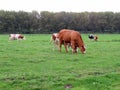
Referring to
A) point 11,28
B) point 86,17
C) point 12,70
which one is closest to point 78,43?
point 12,70

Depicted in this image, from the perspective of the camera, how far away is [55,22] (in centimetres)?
9338

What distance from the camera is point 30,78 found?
13109mm

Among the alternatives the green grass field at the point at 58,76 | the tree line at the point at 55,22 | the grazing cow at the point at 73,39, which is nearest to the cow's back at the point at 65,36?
the grazing cow at the point at 73,39

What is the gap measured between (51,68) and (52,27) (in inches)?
3007

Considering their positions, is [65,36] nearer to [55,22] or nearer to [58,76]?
[58,76]

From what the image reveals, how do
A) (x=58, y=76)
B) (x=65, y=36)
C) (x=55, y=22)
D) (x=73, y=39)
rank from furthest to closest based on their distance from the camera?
(x=55, y=22) < (x=65, y=36) < (x=73, y=39) < (x=58, y=76)

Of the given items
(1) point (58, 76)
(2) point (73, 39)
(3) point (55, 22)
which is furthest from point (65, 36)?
(3) point (55, 22)

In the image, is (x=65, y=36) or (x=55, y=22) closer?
(x=65, y=36)

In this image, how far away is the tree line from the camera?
90.4 metres

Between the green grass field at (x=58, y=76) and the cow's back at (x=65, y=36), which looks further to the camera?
the cow's back at (x=65, y=36)

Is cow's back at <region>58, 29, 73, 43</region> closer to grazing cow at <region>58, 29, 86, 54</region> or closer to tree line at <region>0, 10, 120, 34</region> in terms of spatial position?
grazing cow at <region>58, 29, 86, 54</region>

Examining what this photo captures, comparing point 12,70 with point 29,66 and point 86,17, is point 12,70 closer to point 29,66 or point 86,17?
point 29,66

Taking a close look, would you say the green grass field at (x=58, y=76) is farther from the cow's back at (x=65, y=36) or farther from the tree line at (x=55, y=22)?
the tree line at (x=55, y=22)

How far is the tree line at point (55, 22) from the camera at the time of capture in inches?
3558
